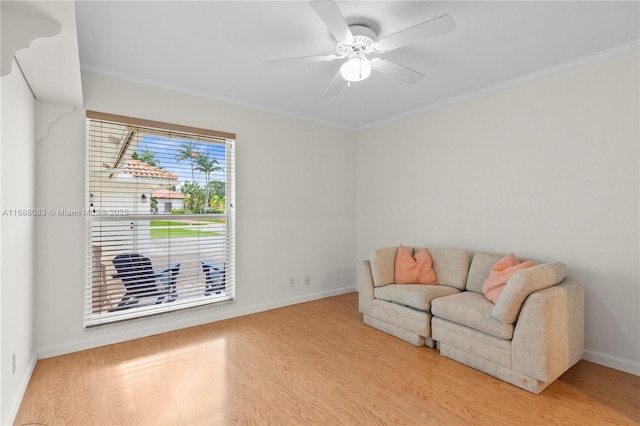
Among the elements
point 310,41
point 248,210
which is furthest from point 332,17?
point 248,210

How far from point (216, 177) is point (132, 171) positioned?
0.85m

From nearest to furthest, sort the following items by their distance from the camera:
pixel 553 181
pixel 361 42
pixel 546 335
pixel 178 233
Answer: pixel 546 335 → pixel 361 42 → pixel 553 181 → pixel 178 233

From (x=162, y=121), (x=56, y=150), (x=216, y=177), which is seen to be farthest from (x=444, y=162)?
(x=56, y=150)

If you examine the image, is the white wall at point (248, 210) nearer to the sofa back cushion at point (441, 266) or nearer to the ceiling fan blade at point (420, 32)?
the sofa back cushion at point (441, 266)

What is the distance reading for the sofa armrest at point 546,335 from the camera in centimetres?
224

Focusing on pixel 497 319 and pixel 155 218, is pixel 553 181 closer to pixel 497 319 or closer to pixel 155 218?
pixel 497 319

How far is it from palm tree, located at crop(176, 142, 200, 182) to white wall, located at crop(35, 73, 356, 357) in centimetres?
23

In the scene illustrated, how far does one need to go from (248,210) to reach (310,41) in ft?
6.91

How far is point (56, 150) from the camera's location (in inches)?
111

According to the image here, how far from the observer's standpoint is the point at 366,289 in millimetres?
3600

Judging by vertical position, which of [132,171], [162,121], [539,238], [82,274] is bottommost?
[82,274]

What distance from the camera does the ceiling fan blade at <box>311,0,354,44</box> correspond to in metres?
1.73

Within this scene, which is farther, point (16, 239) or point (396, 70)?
point (396, 70)

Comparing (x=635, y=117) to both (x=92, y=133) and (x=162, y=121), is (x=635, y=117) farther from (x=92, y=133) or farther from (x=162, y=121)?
(x=92, y=133)
